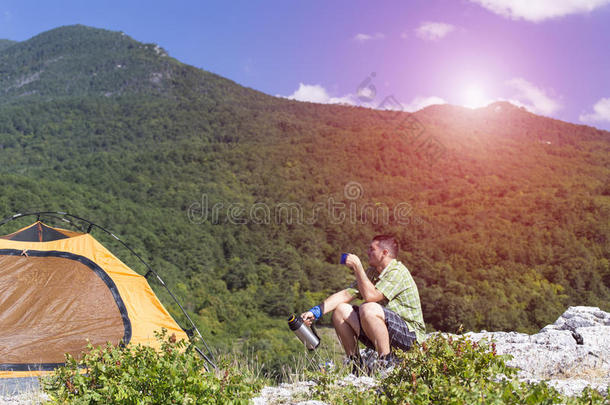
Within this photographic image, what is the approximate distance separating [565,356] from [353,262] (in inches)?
72.0

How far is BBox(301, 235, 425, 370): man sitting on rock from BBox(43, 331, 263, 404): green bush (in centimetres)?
132

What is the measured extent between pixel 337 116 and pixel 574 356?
90889 mm

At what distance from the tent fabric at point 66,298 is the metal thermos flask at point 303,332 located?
2.20m

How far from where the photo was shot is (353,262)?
3760 mm

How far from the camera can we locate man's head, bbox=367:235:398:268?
391cm

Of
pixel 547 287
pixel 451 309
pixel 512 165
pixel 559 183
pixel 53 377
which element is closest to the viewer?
pixel 53 377

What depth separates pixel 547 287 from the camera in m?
36.5

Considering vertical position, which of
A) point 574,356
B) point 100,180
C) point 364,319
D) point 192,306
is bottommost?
point 192,306

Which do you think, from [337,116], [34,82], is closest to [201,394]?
[337,116]

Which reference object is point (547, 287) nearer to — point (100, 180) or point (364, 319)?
point (364, 319)

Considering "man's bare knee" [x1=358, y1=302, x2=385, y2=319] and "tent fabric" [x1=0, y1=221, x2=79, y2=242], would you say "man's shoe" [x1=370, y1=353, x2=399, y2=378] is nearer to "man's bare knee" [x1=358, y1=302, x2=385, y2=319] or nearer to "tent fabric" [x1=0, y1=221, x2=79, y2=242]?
"man's bare knee" [x1=358, y1=302, x2=385, y2=319]

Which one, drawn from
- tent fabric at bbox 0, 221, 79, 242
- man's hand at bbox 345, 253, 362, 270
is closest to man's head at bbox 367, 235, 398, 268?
man's hand at bbox 345, 253, 362, 270

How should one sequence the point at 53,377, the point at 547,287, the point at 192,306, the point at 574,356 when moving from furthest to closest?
the point at 192,306 → the point at 547,287 → the point at 574,356 → the point at 53,377

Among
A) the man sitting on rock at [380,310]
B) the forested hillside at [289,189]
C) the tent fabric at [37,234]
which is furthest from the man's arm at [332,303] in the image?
the forested hillside at [289,189]
